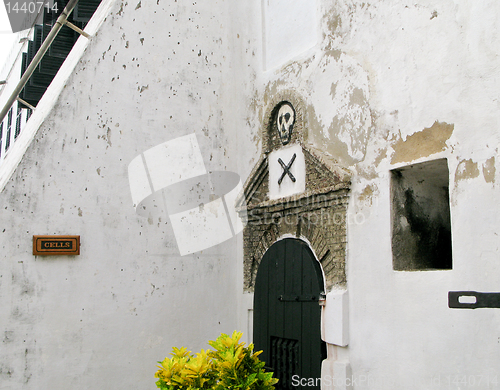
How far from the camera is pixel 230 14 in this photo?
5.71 metres

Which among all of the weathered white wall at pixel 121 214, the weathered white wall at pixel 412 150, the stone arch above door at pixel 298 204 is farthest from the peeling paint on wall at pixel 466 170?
the weathered white wall at pixel 121 214

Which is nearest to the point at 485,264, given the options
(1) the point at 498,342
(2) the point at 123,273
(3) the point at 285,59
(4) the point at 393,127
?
(1) the point at 498,342

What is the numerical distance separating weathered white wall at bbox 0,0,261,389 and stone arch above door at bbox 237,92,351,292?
32 centimetres

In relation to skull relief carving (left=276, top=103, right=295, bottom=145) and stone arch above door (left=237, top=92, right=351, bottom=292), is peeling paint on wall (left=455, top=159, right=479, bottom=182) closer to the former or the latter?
stone arch above door (left=237, top=92, right=351, bottom=292)

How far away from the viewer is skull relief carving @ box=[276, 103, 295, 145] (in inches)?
188

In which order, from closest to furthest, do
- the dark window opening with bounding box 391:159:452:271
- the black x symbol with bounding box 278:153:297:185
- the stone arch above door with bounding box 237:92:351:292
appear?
the dark window opening with bounding box 391:159:452:271 < the stone arch above door with bounding box 237:92:351:292 < the black x symbol with bounding box 278:153:297:185

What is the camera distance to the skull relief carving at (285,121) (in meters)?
4.78

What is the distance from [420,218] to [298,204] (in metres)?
1.16

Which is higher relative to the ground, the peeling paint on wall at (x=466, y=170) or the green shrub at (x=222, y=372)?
the peeling paint on wall at (x=466, y=170)

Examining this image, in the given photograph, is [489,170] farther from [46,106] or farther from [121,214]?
[46,106]

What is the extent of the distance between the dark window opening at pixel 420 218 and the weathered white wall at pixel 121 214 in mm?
1993

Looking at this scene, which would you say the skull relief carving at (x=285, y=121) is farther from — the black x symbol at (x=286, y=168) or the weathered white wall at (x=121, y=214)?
the weathered white wall at (x=121, y=214)

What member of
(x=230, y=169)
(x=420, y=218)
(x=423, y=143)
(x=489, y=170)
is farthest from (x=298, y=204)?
(x=489, y=170)

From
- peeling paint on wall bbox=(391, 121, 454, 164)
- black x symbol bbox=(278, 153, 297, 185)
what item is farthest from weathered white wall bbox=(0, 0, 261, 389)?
peeling paint on wall bbox=(391, 121, 454, 164)
